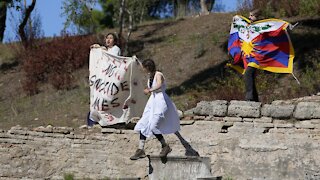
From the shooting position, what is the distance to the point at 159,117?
900 centimetres

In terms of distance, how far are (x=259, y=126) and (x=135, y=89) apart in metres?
2.03

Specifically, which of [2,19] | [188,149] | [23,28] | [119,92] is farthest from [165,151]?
[2,19]

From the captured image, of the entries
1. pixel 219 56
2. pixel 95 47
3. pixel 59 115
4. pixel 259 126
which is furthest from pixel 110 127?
pixel 219 56

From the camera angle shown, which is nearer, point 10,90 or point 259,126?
point 259,126

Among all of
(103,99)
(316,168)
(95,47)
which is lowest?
(316,168)

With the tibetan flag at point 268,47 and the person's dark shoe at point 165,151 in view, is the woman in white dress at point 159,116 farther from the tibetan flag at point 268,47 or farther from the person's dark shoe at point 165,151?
the tibetan flag at point 268,47

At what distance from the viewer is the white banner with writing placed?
10.4 m

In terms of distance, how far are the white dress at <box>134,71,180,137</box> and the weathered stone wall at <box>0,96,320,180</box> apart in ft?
1.36

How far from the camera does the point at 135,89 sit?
413 inches

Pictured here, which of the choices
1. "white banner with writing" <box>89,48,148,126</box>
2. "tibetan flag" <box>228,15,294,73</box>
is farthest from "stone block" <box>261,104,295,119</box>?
"white banner with writing" <box>89,48,148,126</box>

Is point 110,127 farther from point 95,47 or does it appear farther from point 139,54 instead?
point 139,54

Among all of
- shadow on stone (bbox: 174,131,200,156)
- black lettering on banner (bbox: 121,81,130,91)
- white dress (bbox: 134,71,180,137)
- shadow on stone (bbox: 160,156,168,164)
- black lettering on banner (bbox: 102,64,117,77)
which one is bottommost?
shadow on stone (bbox: 160,156,168,164)

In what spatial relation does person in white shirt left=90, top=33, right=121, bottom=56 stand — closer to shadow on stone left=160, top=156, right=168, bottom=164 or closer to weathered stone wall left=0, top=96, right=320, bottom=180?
weathered stone wall left=0, top=96, right=320, bottom=180

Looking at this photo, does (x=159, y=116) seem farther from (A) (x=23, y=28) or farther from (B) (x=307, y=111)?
(A) (x=23, y=28)
